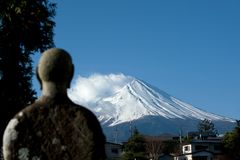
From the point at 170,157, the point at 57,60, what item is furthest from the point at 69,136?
the point at 170,157

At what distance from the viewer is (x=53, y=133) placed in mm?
4246

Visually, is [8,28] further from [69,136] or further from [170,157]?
[170,157]

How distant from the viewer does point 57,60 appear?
14.2ft

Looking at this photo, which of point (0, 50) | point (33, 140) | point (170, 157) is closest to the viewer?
point (33, 140)

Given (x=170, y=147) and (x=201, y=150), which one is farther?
(x=170, y=147)

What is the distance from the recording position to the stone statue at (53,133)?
4.21 metres

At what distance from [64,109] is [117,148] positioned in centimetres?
8980

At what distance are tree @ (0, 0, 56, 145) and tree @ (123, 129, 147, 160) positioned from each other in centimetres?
4526

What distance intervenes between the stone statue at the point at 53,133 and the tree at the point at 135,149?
6405 centimetres

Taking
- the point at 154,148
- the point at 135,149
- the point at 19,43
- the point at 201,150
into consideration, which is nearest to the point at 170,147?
the point at 154,148

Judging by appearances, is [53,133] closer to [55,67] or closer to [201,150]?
[55,67]

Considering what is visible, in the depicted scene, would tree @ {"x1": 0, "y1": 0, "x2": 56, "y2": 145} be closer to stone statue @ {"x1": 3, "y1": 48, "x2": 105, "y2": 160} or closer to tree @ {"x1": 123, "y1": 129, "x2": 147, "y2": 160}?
stone statue @ {"x1": 3, "y1": 48, "x2": 105, "y2": 160}

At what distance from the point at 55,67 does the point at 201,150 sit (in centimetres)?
8248

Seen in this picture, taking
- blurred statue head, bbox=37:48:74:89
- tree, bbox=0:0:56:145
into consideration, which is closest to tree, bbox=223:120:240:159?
tree, bbox=0:0:56:145
